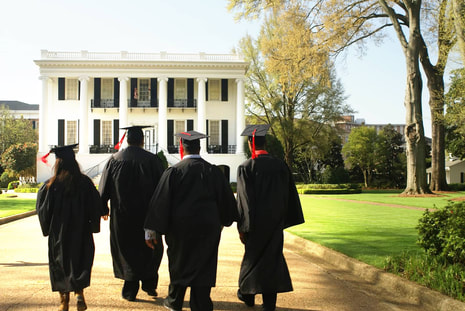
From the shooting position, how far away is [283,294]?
614cm

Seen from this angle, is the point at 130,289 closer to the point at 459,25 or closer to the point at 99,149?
the point at 459,25

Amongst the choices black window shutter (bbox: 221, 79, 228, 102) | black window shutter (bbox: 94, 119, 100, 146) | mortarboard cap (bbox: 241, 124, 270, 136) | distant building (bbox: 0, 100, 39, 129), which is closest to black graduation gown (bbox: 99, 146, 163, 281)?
mortarboard cap (bbox: 241, 124, 270, 136)

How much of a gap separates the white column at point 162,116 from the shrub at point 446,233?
40.4 metres

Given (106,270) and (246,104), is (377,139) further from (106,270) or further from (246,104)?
(106,270)

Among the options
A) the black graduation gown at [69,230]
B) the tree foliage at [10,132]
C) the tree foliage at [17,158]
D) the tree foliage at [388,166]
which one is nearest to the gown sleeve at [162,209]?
the black graduation gown at [69,230]

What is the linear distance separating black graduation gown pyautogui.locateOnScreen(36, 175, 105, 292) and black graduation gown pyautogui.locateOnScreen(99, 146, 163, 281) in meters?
0.37

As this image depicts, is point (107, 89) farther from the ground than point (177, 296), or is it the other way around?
point (107, 89)

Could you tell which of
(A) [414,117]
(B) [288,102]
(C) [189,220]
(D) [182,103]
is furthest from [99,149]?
(C) [189,220]

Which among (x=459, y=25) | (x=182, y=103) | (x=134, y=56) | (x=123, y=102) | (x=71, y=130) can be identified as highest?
(x=134, y=56)

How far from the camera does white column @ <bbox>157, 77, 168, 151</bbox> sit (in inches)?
1816

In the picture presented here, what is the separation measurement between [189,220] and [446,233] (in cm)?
353

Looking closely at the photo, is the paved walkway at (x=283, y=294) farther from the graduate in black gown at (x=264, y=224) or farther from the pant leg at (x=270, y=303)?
the graduate in black gown at (x=264, y=224)

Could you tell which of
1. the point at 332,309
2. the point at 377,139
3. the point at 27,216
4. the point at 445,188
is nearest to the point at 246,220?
the point at 332,309

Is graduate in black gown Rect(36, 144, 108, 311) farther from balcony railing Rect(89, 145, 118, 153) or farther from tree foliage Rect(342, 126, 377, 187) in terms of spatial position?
tree foliage Rect(342, 126, 377, 187)
